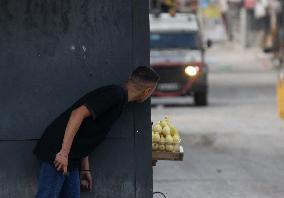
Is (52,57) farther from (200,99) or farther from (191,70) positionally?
(200,99)

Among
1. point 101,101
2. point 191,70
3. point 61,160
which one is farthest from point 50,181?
point 191,70

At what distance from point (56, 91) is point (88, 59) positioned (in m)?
0.39

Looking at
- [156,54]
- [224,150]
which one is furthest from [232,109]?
[224,150]

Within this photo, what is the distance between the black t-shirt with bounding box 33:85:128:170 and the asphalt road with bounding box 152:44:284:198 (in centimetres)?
333

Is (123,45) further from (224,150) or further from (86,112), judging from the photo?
(224,150)

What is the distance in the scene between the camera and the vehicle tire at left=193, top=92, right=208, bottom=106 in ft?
Answer: 95.5

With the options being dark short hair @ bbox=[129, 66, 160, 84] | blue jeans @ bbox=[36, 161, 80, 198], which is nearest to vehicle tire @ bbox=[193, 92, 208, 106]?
dark short hair @ bbox=[129, 66, 160, 84]

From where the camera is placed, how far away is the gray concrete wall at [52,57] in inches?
375

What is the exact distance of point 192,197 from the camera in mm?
11906

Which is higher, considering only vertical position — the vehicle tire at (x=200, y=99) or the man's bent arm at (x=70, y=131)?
the man's bent arm at (x=70, y=131)

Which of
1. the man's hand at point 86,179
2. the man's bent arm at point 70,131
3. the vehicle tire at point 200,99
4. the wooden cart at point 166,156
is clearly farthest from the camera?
the vehicle tire at point 200,99

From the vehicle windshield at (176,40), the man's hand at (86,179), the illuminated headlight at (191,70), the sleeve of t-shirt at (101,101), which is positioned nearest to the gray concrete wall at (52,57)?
the man's hand at (86,179)

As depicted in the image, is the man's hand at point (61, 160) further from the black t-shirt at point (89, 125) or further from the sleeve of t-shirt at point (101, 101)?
the sleeve of t-shirt at point (101, 101)

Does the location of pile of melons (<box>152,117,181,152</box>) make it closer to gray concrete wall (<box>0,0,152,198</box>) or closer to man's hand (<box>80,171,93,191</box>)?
gray concrete wall (<box>0,0,152,198</box>)
